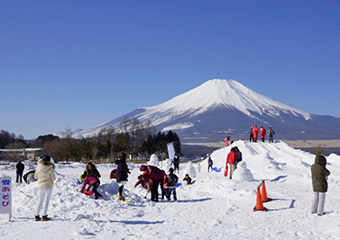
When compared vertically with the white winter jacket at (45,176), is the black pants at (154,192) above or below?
below

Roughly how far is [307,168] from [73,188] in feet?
51.9

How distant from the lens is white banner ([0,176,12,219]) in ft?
28.4

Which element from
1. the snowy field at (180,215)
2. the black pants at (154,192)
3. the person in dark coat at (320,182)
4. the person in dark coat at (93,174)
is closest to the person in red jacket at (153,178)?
the black pants at (154,192)

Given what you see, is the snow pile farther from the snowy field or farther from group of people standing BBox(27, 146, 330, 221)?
group of people standing BBox(27, 146, 330, 221)

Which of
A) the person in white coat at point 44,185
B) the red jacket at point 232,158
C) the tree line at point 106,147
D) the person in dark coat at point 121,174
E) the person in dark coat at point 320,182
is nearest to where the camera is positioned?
the person in white coat at point 44,185

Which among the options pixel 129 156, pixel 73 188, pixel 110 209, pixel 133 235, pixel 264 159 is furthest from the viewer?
pixel 129 156

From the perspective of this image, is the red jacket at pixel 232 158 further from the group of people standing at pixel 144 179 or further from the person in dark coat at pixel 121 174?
the person in dark coat at pixel 121 174

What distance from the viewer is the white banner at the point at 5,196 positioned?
8.66 m

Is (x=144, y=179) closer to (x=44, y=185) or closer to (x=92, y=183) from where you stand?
(x=92, y=183)

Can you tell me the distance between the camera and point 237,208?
10.7 meters

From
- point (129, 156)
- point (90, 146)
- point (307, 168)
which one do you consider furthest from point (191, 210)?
point (129, 156)

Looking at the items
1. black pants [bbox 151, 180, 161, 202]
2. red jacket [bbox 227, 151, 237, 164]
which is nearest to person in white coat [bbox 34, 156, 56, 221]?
black pants [bbox 151, 180, 161, 202]

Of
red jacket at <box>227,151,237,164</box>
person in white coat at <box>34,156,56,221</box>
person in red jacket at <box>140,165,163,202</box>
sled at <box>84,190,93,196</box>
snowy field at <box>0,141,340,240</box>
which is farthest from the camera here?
red jacket at <box>227,151,237,164</box>

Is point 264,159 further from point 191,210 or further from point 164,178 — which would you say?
point 191,210
